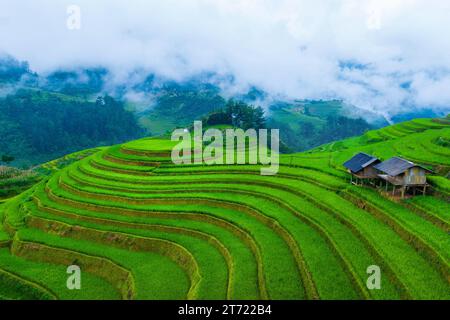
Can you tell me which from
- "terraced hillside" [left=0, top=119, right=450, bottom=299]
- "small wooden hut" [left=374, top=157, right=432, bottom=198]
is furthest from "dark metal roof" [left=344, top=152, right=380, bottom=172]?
"small wooden hut" [left=374, top=157, right=432, bottom=198]

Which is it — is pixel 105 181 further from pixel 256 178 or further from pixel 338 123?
pixel 338 123

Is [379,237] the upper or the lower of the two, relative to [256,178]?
lower

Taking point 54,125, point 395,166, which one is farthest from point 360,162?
point 54,125

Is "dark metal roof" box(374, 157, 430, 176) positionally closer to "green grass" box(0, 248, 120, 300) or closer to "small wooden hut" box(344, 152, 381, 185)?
"small wooden hut" box(344, 152, 381, 185)

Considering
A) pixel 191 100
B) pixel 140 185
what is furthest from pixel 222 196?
pixel 191 100

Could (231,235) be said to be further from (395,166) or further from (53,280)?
(53,280)
